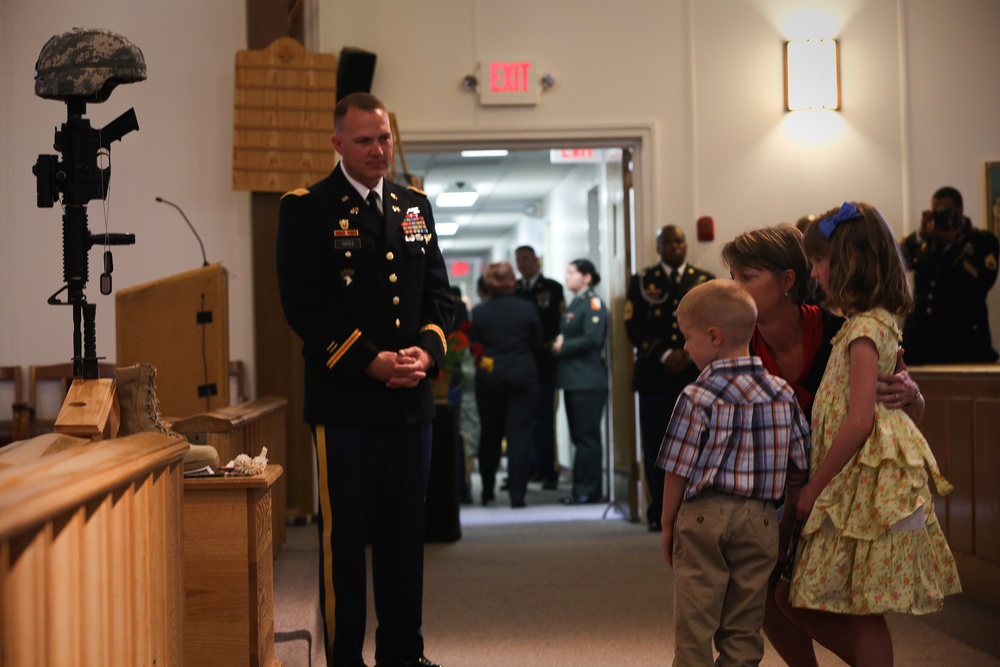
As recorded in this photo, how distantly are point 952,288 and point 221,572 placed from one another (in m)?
4.35

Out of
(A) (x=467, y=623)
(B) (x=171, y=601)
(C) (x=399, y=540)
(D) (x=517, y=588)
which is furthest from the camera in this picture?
(D) (x=517, y=588)

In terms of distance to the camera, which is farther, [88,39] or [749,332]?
[88,39]

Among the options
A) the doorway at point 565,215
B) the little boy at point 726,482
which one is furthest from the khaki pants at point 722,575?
the doorway at point 565,215

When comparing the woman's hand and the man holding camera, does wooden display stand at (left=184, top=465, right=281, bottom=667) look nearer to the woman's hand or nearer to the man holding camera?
the woman's hand

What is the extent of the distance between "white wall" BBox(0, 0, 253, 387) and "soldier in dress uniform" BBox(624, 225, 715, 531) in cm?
210

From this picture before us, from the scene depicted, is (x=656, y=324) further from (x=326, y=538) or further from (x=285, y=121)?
(x=326, y=538)

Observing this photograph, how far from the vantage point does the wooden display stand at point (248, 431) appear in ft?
12.5

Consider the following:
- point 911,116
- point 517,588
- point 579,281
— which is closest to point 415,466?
point 517,588

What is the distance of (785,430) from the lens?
7.30ft

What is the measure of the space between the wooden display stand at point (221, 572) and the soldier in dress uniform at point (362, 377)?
1.30ft

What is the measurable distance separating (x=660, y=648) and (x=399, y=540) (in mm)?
1081

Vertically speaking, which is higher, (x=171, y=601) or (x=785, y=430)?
(x=785, y=430)

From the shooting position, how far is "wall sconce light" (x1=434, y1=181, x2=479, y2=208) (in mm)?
12412

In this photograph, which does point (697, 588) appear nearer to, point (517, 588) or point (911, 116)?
point (517, 588)
